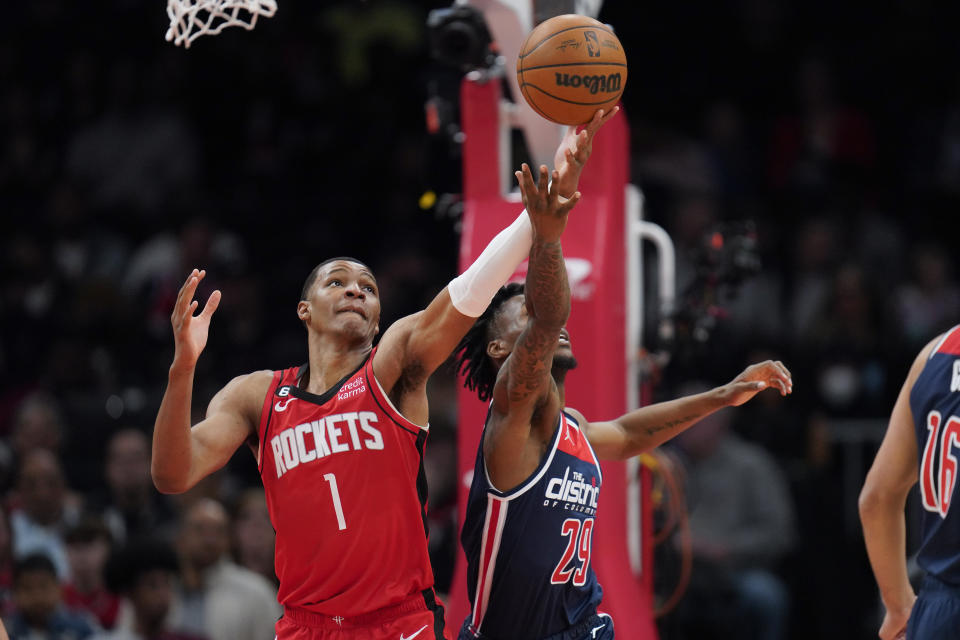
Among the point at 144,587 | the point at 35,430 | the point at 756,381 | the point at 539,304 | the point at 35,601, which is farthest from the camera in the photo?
the point at 35,430

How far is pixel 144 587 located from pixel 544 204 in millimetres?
4503

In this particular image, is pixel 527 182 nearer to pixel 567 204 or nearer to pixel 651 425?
pixel 567 204

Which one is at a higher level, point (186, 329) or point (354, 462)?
point (186, 329)

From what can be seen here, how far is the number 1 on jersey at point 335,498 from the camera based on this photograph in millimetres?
4969

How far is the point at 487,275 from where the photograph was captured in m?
4.91

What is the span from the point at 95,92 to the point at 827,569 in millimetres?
8083

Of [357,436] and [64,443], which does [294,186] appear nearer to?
[64,443]

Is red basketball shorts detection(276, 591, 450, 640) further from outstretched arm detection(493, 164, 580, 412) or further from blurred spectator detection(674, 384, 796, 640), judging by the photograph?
blurred spectator detection(674, 384, 796, 640)

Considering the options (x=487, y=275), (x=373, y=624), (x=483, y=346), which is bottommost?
(x=373, y=624)

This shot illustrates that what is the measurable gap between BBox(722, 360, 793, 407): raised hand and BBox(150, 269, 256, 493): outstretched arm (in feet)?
6.17

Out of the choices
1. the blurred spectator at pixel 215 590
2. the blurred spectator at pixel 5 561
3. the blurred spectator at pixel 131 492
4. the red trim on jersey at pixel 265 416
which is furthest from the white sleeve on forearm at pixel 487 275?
the blurred spectator at pixel 131 492

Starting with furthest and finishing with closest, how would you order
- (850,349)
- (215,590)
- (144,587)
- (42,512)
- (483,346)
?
(850,349), (42,512), (215,590), (144,587), (483,346)

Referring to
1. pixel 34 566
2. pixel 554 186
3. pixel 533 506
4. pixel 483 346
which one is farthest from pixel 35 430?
pixel 554 186

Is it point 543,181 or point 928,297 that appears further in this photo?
point 928,297
